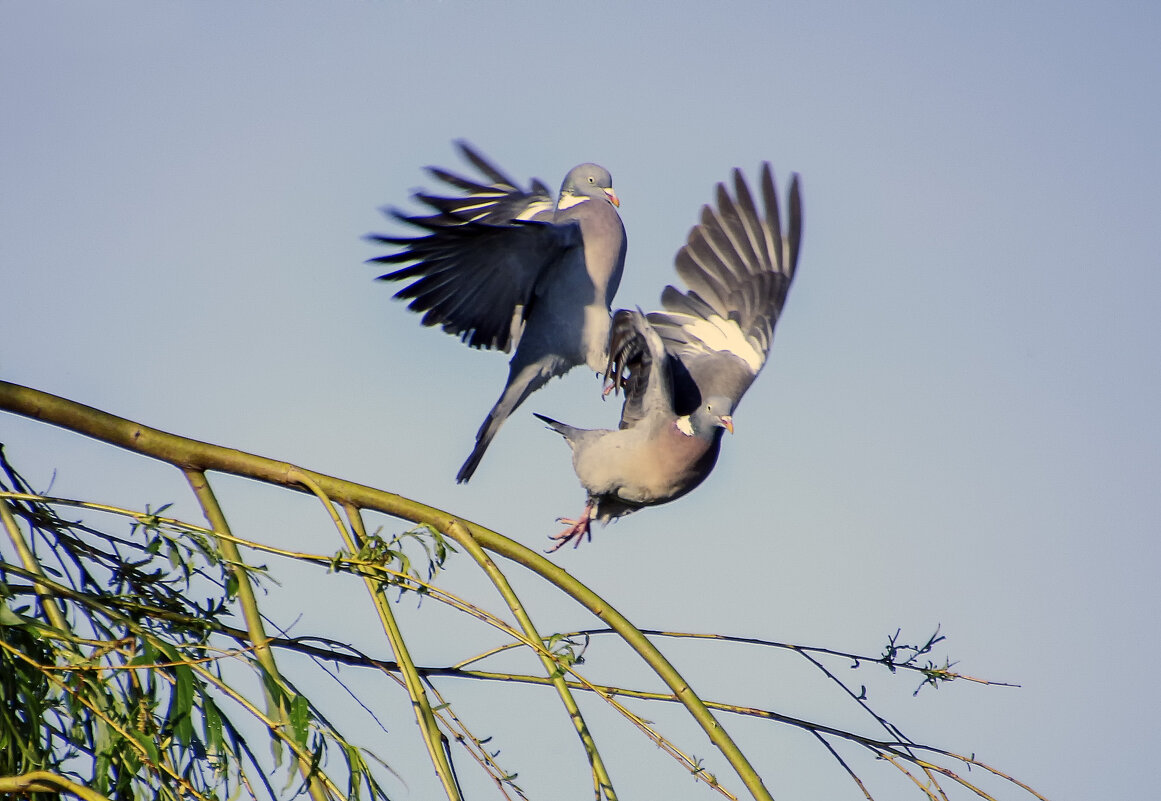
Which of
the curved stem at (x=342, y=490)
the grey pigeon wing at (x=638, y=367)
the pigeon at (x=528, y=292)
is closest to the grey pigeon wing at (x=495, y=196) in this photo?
the pigeon at (x=528, y=292)

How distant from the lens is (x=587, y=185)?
18.7 ft

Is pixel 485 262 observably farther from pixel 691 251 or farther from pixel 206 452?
pixel 206 452

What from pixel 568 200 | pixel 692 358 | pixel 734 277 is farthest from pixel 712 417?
pixel 568 200

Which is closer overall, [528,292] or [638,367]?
[638,367]

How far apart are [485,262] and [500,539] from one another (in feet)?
7.98

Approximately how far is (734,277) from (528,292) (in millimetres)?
1049

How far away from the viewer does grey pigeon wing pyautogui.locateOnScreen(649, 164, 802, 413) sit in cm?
531

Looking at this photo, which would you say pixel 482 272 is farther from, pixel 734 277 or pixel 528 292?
pixel 734 277

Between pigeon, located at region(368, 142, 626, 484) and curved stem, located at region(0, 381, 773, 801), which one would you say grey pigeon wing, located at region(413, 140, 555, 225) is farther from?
curved stem, located at region(0, 381, 773, 801)

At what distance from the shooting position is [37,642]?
6.91 ft

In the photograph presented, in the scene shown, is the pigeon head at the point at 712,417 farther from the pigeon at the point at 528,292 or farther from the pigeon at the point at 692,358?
the pigeon at the point at 528,292

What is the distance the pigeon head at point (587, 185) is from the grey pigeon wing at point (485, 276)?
0.71 m

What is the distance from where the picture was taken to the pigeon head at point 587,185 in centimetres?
559

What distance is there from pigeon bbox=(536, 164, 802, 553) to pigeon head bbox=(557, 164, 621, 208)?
0.44 meters
